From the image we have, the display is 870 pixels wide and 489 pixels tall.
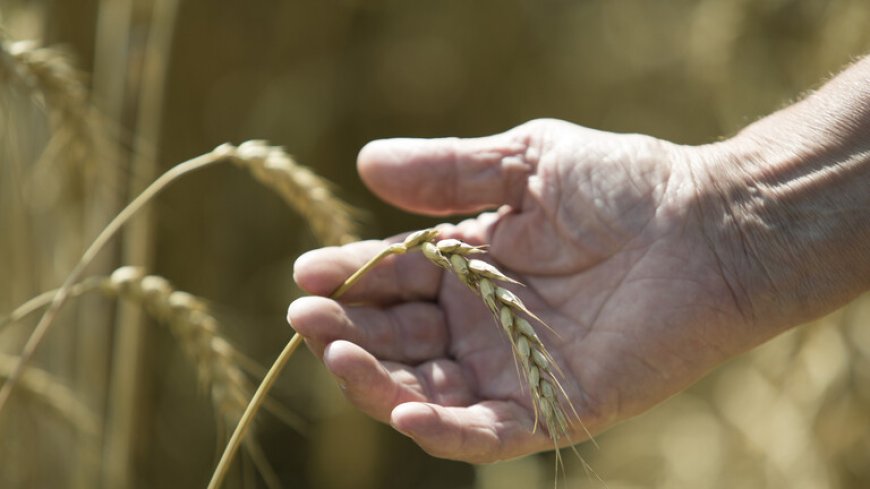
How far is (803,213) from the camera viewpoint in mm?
1300

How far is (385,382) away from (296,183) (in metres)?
0.31

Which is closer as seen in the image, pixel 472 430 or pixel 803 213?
pixel 472 430

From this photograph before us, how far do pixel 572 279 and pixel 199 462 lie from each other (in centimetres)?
158

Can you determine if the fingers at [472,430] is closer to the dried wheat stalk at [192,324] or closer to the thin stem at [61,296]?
the dried wheat stalk at [192,324]

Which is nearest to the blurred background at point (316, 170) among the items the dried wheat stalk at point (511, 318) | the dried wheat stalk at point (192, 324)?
the dried wheat stalk at point (192, 324)

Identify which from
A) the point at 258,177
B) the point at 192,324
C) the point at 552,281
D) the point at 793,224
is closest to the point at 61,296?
the point at 192,324

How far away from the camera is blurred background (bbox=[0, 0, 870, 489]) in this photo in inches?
65.4

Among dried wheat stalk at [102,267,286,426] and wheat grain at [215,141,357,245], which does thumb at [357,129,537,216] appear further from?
dried wheat stalk at [102,267,286,426]

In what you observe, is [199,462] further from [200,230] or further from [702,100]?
[702,100]

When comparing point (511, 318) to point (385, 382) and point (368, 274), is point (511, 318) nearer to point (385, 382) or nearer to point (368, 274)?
point (385, 382)

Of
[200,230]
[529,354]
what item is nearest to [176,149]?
[200,230]

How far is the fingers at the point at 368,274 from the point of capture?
1132mm

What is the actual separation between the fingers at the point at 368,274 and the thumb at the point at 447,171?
0.10 meters

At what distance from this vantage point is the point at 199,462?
8.37ft
